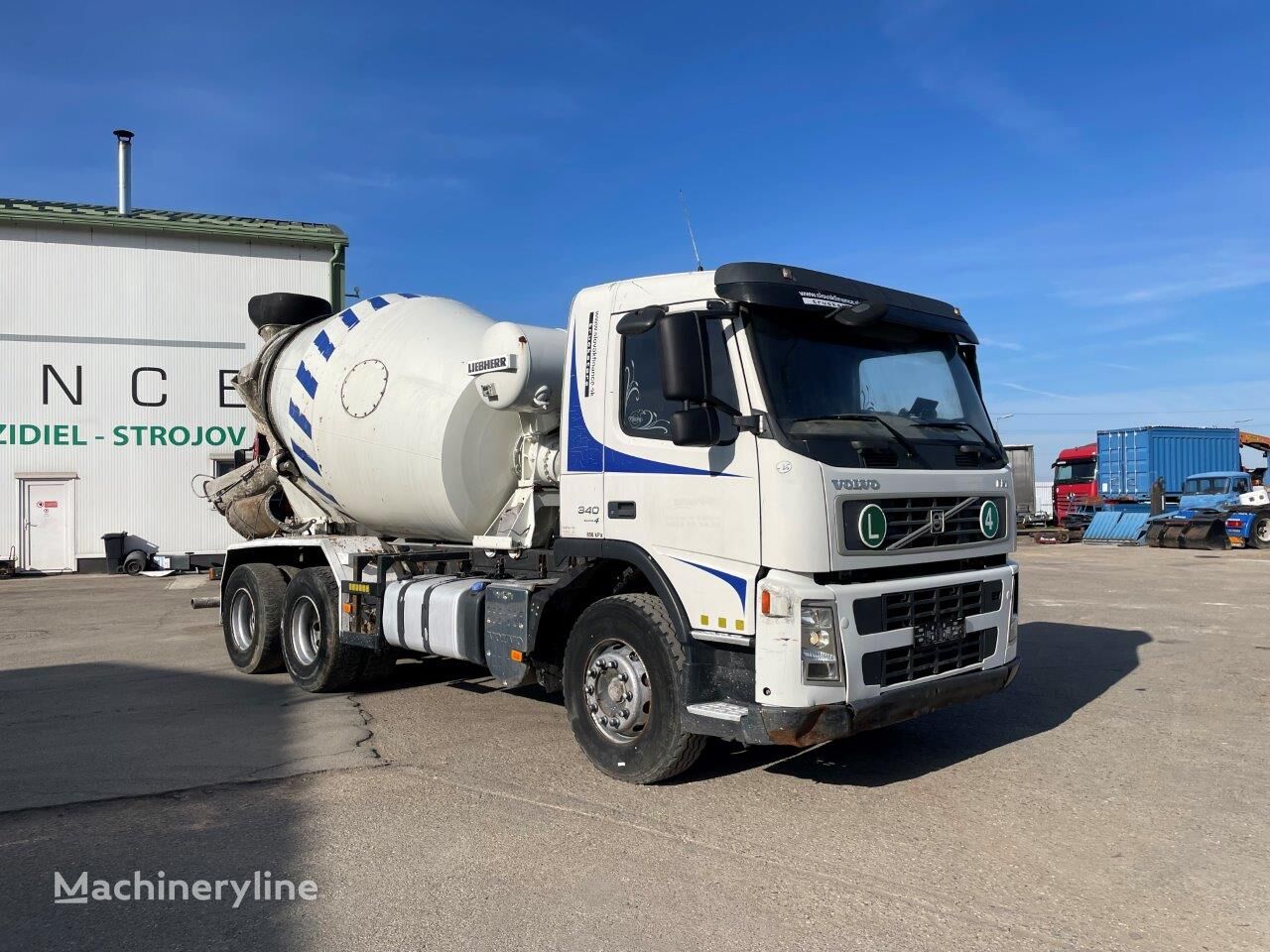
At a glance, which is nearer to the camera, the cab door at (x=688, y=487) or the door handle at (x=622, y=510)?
the cab door at (x=688, y=487)

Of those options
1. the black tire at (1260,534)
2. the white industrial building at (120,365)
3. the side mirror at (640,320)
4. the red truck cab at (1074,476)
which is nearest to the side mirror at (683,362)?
the side mirror at (640,320)

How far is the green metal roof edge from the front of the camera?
71.9ft

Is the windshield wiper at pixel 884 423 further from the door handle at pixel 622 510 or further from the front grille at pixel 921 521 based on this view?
the door handle at pixel 622 510

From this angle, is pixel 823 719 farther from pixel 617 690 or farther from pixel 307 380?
pixel 307 380

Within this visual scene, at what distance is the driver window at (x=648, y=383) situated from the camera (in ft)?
17.6

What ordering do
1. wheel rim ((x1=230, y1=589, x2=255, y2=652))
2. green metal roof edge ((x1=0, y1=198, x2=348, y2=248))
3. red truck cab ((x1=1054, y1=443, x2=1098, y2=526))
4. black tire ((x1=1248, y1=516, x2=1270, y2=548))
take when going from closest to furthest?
wheel rim ((x1=230, y1=589, x2=255, y2=652)) < green metal roof edge ((x1=0, y1=198, x2=348, y2=248)) < black tire ((x1=1248, y1=516, x2=1270, y2=548)) < red truck cab ((x1=1054, y1=443, x2=1098, y2=526))

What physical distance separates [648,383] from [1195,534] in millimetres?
27457

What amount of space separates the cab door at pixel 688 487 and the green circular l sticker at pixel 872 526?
557 millimetres

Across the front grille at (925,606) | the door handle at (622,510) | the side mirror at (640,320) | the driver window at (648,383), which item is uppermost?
the side mirror at (640,320)

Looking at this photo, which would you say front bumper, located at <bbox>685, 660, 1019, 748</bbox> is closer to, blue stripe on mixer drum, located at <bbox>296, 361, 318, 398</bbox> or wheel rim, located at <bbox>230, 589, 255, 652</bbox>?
blue stripe on mixer drum, located at <bbox>296, 361, 318, 398</bbox>

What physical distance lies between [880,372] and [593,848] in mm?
3077

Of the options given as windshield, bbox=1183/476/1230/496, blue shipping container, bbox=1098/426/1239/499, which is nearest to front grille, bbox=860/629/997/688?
windshield, bbox=1183/476/1230/496

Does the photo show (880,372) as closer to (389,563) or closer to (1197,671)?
(389,563)

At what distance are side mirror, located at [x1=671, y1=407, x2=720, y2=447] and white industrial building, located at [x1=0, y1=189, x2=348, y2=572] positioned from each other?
61.4 ft
